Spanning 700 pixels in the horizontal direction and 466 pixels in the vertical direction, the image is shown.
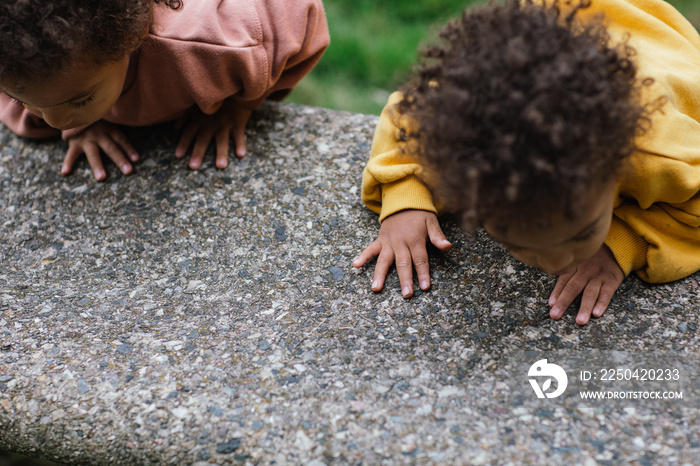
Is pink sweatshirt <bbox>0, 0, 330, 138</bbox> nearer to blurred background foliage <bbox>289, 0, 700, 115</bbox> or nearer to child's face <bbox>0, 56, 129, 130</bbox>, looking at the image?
child's face <bbox>0, 56, 129, 130</bbox>

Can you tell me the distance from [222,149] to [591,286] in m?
1.42

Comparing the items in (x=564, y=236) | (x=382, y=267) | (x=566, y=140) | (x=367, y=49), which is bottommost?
(x=367, y=49)

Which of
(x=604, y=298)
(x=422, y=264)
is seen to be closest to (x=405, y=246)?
(x=422, y=264)

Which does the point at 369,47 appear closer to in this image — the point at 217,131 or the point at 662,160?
the point at 217,131

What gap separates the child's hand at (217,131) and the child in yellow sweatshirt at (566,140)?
0.86 metres

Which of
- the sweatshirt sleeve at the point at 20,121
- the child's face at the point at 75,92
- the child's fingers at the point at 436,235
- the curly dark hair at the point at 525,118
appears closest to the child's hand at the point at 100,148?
the sweatshirt sleeve at the point at 20,121

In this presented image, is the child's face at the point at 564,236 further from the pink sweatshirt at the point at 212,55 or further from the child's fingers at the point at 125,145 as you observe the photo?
the child's fingers at the point at 125,145

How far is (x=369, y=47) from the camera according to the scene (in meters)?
3.90

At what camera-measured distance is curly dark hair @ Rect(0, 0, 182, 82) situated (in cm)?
166

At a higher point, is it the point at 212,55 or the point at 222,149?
the point at 212,55

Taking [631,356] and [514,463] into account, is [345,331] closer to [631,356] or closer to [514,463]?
[514,463]

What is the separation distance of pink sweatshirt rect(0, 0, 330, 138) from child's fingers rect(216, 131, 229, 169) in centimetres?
11

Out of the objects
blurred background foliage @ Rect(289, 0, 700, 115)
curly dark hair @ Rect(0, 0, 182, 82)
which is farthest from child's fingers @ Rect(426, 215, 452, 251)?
blurred background foliage @ Rect(289, 0, 700, 115)

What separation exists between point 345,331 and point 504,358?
0.45 meters
